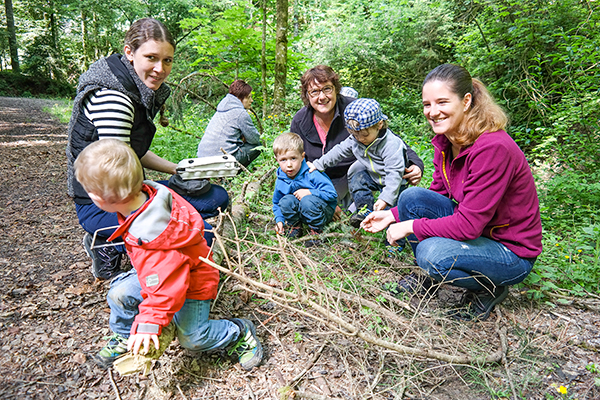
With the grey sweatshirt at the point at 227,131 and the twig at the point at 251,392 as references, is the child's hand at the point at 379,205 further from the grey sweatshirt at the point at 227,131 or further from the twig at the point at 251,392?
the grey sweatshirt at the point at 227,131

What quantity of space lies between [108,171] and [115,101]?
37.5 inches

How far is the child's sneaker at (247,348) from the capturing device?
Result: 73.2 inches

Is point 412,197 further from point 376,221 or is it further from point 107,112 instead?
point 107,112

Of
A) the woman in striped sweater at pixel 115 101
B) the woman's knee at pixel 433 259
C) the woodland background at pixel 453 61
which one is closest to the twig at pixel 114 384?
the woman in striped sweater at pixel 115 101

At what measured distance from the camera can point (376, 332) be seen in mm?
2066

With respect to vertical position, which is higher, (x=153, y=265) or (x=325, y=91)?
(x=325, y=91)

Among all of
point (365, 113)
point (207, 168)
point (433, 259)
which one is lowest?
point (433, 259)

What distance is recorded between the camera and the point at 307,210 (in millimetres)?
3104

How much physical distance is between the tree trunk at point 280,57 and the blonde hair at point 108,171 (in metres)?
5.13

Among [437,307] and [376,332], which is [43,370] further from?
[437,307]

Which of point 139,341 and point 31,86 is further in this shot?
point 31,86

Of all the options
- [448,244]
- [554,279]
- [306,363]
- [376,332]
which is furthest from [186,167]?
[554,279]

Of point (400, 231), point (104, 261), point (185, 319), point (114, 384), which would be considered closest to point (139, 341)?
point (185, 319)

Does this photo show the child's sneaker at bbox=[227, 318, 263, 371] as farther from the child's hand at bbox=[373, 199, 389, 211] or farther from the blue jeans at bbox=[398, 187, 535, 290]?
the child's hand at bbox=[373, 199, 389, 211]
